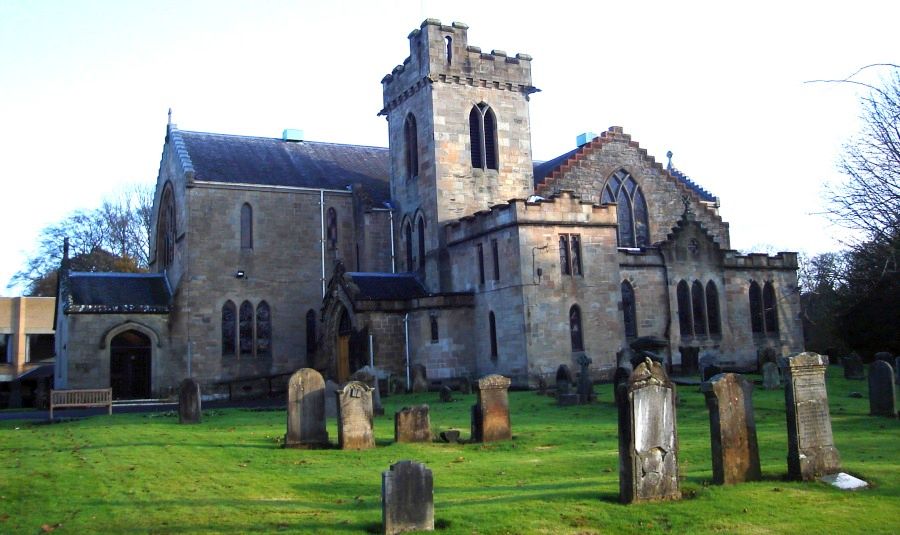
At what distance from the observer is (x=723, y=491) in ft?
35.4

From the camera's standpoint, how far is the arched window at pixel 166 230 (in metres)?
40.2

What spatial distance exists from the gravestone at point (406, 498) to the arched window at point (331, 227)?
3117 centimetres

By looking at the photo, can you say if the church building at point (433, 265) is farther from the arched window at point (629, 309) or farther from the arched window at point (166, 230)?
the arched window at point (166, 230)

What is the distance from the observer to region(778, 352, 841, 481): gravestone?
11.6 m

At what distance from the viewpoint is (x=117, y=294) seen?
3612 cm

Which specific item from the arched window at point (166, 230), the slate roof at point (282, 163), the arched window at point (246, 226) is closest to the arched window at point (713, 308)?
the slate roof at point (282, 163)

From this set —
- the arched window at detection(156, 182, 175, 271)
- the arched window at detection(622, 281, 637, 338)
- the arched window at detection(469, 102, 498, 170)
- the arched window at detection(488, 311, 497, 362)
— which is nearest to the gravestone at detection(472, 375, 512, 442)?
the arched window at detection(488, 311, 497, 362)

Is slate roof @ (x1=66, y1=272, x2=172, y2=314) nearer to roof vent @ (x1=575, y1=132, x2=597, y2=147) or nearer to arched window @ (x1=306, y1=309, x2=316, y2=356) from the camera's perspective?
arched window @ (x1=306, y1=309, x2=316, y2=356)

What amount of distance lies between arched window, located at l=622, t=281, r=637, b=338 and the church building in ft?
0.27

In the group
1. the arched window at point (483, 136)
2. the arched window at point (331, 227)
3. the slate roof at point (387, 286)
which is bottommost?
the slate roof at point (387, 286)

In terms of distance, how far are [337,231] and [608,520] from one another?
31.7 metres

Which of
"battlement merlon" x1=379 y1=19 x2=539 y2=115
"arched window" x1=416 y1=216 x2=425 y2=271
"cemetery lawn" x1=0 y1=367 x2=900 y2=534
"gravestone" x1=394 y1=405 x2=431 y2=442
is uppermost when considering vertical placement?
"battlement merlon" x1=379 y1=19 x2=539 y2=115

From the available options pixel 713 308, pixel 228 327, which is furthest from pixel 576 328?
pixel 228 327

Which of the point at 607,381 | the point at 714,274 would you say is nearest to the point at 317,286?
the point at 607,381
